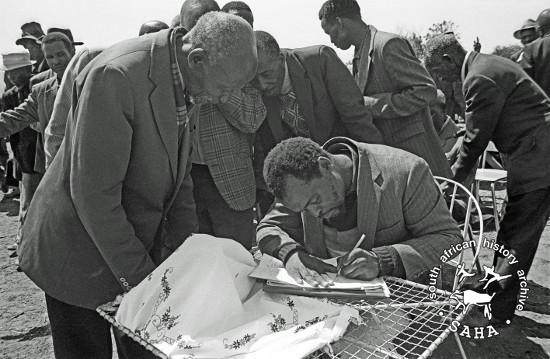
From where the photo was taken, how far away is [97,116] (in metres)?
1.42

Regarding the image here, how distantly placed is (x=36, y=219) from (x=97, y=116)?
51 cm

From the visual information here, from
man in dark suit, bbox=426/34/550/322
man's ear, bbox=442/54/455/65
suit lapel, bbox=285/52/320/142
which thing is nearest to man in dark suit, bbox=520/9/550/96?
man in dark suit, bbox=426/34/550/322

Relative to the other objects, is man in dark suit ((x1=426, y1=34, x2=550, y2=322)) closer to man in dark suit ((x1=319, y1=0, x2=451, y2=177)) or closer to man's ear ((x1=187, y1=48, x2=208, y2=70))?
man in dark suit ((x1=319, y1=0, x2=451, y2=177))

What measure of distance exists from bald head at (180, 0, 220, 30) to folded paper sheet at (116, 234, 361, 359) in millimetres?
1526

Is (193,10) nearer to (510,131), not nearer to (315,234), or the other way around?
(315,234)

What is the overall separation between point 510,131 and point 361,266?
5.70 ft

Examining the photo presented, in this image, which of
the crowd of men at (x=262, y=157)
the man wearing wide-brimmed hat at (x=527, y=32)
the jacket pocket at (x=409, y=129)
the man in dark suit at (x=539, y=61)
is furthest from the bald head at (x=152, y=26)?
the man wearing wide-brimmed hat at (x=527, y=32)

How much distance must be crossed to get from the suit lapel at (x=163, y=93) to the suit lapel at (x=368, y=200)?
0.73m

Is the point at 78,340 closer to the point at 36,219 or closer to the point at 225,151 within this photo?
the point at 36,219

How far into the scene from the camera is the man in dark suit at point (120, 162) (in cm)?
145

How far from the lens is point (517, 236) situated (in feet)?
9.73

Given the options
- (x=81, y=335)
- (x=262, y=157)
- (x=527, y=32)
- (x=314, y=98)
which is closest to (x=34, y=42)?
(x=262, y=157)

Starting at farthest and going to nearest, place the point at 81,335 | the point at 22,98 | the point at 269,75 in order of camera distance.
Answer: the point at 22,98, the point at 269,75, the point at 81,335

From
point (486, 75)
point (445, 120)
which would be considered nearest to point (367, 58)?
point (486, 75)
